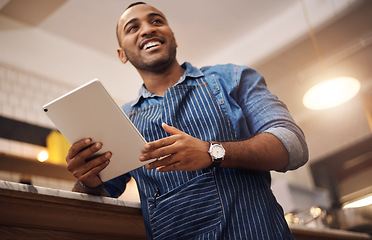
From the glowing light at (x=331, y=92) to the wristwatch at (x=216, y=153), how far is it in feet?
7.31

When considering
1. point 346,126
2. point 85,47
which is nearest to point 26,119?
point 85,47

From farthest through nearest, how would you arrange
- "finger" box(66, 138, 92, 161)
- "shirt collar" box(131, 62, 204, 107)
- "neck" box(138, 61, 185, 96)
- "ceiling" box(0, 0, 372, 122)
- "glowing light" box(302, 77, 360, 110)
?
"ceiling" box(0, 0, 372, 122)
"glowing light" box(302, 77, 360, 110)
"neck" box(138, 61, 185, 96)
"shirt collar" box(131, 62, 204, 107)
"finger" box(66, 138, 92, 161)

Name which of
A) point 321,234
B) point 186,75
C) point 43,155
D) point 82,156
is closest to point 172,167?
point 82,156

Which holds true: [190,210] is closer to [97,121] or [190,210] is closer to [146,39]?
[97,121]

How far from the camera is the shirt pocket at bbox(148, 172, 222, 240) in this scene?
105 cm

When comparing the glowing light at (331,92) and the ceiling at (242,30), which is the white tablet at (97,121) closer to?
the ceiling at (242,30)

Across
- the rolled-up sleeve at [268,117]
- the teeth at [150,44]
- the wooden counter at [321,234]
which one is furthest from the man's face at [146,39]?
the wooden counter at [321,234]

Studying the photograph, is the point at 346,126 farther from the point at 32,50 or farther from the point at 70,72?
the point at 32,50

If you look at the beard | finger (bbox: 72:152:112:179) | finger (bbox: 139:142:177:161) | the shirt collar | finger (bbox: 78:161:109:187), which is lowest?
finger (bbox: 139:142:177:161)

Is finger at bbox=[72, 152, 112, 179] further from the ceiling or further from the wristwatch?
the ceiling

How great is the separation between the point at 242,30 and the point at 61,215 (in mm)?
2933

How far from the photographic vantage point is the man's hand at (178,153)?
965 mm

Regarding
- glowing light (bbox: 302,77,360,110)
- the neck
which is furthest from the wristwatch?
glowing light (bbox: 302,77,360,110)

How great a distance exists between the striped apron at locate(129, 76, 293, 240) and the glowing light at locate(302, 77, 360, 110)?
2034 mm
